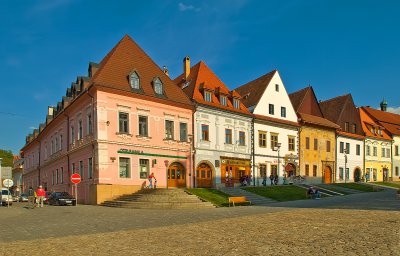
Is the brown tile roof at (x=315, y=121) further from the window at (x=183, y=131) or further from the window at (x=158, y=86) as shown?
the window at (x=158, y=86)

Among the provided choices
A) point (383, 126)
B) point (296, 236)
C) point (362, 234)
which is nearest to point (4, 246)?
point (296, 236)

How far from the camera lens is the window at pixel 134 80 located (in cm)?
3316

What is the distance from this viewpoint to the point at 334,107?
182 ft

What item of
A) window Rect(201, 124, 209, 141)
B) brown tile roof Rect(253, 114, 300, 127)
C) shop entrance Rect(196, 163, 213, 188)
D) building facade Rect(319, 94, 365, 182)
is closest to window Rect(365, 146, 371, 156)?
building facade Rect(319, 94, 365, 182)

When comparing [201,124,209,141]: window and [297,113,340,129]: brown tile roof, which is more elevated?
[297,113,340,129]: brown tile roof

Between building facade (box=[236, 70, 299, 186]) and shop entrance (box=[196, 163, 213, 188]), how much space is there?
640 centimetres

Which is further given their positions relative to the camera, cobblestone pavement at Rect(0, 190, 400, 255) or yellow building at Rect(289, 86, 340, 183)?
yellow building at Rect(289, 86, 340, 183)

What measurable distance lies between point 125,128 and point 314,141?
1037 inches

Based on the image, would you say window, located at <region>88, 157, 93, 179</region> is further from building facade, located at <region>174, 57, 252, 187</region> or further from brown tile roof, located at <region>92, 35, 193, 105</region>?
building facade, located at <region>174, 57, 252, 187</region>

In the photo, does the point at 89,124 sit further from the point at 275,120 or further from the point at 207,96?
the point at 275,120

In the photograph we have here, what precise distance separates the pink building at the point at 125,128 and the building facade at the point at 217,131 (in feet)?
4.58

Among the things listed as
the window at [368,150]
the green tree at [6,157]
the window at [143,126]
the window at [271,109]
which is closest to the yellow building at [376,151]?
the window at [368,150]

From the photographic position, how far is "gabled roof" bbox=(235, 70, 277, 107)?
1713 inches

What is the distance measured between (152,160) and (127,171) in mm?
2619
